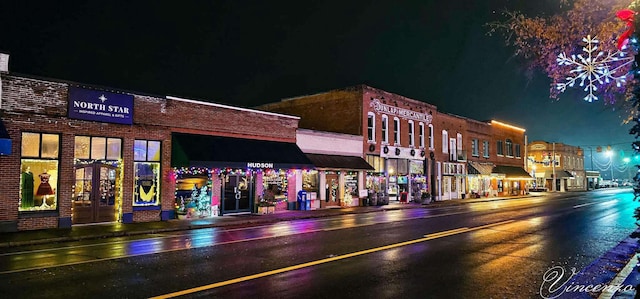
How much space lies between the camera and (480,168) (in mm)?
47938

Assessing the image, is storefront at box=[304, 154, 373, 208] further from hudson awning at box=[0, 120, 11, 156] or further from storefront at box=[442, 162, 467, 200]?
hudson awning at box=[0, 120, 11, 156]

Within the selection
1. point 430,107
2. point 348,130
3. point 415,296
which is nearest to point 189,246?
point 415,296

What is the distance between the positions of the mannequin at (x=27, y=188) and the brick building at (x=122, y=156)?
0.04 m

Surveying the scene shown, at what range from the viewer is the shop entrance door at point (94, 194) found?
17.9m

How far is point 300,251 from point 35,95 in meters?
12.5

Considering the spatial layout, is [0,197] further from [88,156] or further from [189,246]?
[189,246]

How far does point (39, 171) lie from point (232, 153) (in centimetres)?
829

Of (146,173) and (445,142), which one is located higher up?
(445,142)

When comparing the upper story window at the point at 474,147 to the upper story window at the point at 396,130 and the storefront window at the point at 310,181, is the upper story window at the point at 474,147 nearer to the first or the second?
the upper story window at the point at 396,130

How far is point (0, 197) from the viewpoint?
1560 centimetres

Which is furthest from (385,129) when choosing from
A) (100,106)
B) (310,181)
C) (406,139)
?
(100,106)

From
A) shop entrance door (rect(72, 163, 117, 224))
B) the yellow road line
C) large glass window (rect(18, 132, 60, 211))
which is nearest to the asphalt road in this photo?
the yellow road line

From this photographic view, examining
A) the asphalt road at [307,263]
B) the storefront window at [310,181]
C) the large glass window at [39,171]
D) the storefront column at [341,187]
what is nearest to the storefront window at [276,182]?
the storefront window at [310,181]

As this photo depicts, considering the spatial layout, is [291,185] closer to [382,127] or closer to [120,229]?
[382,127]
